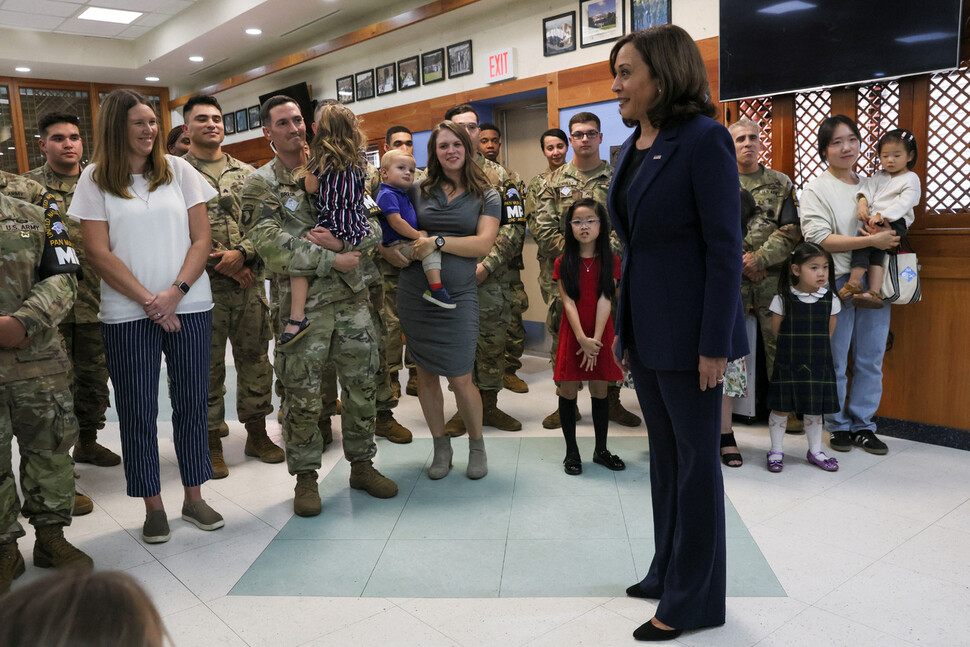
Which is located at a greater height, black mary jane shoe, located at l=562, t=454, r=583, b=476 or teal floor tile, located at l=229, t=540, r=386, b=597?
black mary jane shoe, located at l=562, t=454, r=583, b=476

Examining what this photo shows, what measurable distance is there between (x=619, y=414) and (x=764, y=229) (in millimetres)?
1372

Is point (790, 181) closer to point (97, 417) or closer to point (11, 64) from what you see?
point (97, 417)

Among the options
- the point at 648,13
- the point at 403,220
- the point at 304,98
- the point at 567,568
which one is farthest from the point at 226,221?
the point at 304,98

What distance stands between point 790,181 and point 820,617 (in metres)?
2.62

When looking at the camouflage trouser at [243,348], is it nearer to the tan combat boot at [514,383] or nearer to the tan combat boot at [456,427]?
the tan combat boot at [456,427]

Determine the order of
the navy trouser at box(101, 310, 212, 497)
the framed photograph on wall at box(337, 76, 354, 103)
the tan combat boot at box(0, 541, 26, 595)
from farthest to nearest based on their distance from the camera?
the framed photograph on wall at box(337, 76, 354, 103) → the navy trouser at box(101, 310, 212, 497) → the tan combat boot at box(0, 541, 26, 595)

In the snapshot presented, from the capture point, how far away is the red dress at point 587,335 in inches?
134

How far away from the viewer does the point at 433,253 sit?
323 cm

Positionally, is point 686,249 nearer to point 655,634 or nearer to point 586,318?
point 655,634

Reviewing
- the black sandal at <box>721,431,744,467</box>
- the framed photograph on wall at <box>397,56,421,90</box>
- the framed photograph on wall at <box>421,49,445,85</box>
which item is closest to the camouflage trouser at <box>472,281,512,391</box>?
the black sandal at <box>721,431,744,467</box>

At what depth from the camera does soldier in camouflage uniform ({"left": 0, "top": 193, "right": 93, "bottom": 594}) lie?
243 centimetres

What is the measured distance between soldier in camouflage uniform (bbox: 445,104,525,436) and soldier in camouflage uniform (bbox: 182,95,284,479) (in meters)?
1.15

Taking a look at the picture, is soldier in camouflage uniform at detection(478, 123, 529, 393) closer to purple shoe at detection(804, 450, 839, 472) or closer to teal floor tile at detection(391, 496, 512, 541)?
teal floor tile at detection(391, 496, 512, 541)

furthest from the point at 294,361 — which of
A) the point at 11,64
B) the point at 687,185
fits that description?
the point at 11,64
